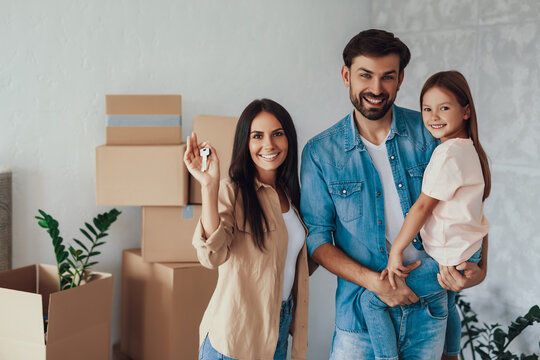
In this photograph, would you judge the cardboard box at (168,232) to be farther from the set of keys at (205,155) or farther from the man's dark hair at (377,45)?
the man's dark hair at (377,45)

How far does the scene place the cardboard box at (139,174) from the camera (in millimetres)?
2588

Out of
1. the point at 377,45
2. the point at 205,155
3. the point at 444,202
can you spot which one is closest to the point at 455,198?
the point at 444,202

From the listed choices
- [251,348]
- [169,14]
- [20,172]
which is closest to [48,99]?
[20,172]

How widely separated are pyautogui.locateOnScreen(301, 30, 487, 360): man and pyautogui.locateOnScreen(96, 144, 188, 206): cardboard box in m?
0.96

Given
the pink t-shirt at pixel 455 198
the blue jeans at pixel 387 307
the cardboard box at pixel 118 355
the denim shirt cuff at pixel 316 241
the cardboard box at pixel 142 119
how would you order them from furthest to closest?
the cardboard box at pixel 118 355
the cardboard box at pixel 142 119
the denim shirt cuff at pixel 316 241
the blue jeans at pixel 387 307
the pink t-shirt at pixel 455 198

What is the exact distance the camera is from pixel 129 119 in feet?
8.65

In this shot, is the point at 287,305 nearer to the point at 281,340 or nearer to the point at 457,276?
the point at 281,340

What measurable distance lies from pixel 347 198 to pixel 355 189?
0.14ft

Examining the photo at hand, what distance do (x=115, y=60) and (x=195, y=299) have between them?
1396mm

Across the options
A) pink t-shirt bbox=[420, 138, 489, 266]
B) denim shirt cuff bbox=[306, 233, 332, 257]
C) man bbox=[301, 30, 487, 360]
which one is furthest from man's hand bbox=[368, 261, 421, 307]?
denim shirt cuff bbox=[306, 233, 332, 257]

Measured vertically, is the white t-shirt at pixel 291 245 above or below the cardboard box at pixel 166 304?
above

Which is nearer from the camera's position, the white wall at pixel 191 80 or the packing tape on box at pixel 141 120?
the packing tape on box at pixel 141 120

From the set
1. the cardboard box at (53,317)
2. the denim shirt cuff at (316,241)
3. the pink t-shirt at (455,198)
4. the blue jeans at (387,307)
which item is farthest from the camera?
the cardboard box at (53,317)

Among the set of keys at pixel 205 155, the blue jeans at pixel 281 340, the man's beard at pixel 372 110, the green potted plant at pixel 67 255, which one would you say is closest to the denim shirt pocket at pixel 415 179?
the man's beard at pixel 372 110
